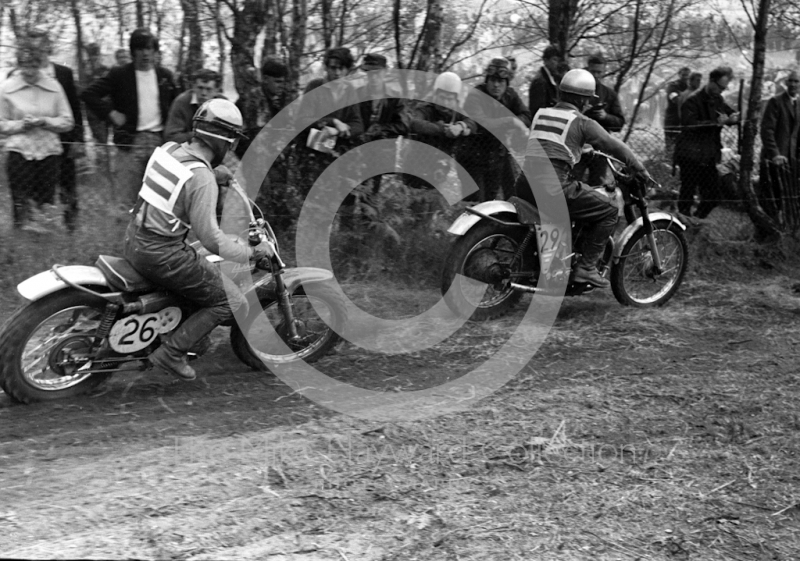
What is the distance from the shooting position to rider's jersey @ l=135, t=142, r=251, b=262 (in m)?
5.43

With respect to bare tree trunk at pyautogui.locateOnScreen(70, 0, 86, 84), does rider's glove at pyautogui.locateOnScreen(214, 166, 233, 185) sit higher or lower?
lower

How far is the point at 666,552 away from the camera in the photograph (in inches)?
156

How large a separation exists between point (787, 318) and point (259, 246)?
487cm

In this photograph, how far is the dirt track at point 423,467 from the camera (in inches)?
156

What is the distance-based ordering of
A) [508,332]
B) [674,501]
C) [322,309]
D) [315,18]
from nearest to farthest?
[674,501] < [322,309] < [508,332] < [315,18]

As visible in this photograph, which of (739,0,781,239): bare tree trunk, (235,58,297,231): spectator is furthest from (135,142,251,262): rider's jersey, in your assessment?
(739,0,781,239): bare tree trunk

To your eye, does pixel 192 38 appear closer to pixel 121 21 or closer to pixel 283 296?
pixel 121 21

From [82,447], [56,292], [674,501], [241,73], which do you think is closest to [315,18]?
[241,73]

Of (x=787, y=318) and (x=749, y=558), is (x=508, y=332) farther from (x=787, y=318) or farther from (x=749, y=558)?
(x=749, y=558)

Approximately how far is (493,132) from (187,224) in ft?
13.7

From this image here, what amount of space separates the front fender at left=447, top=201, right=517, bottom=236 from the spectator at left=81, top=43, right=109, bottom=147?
3.28m

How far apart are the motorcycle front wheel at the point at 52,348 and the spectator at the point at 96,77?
9.77 ft

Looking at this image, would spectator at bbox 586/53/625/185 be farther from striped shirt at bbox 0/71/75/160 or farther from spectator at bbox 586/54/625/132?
striped shirt at bbox 0/71/75/160

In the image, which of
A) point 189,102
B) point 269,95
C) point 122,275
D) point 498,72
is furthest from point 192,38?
point 122,275
